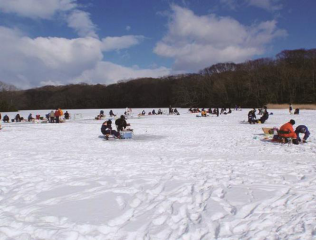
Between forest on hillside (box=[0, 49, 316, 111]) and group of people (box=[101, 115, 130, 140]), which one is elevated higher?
forest on hillside (box=[0, 49, 316, 111])

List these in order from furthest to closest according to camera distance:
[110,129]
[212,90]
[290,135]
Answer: [212,90] → [110,129] → [290,135]

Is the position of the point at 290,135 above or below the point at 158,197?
above

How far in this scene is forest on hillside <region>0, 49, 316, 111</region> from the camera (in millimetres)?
74438

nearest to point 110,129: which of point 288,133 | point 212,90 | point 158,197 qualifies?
point 288,133

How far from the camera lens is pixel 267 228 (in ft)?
11.8

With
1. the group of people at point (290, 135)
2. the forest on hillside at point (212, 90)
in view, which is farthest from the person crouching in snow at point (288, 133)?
the forest on hillside at point (212, 90)

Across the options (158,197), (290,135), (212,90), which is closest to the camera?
(158,197)

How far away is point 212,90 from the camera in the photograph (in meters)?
89.1

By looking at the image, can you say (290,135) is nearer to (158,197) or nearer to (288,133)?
(288,133)

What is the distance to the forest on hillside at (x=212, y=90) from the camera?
74438 millimetres

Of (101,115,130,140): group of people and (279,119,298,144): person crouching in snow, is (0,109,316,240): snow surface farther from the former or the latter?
(101,115,130,140): group of people

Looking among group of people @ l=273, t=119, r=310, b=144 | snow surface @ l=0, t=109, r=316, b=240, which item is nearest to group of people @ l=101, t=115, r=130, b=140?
snow surface @ l=0, t=109, r=316, b=240

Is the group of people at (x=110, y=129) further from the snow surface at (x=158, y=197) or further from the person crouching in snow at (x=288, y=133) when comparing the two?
the person crouching in snow at (x=288, y=133)

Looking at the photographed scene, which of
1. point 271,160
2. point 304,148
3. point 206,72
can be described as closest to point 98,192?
point 271,160
